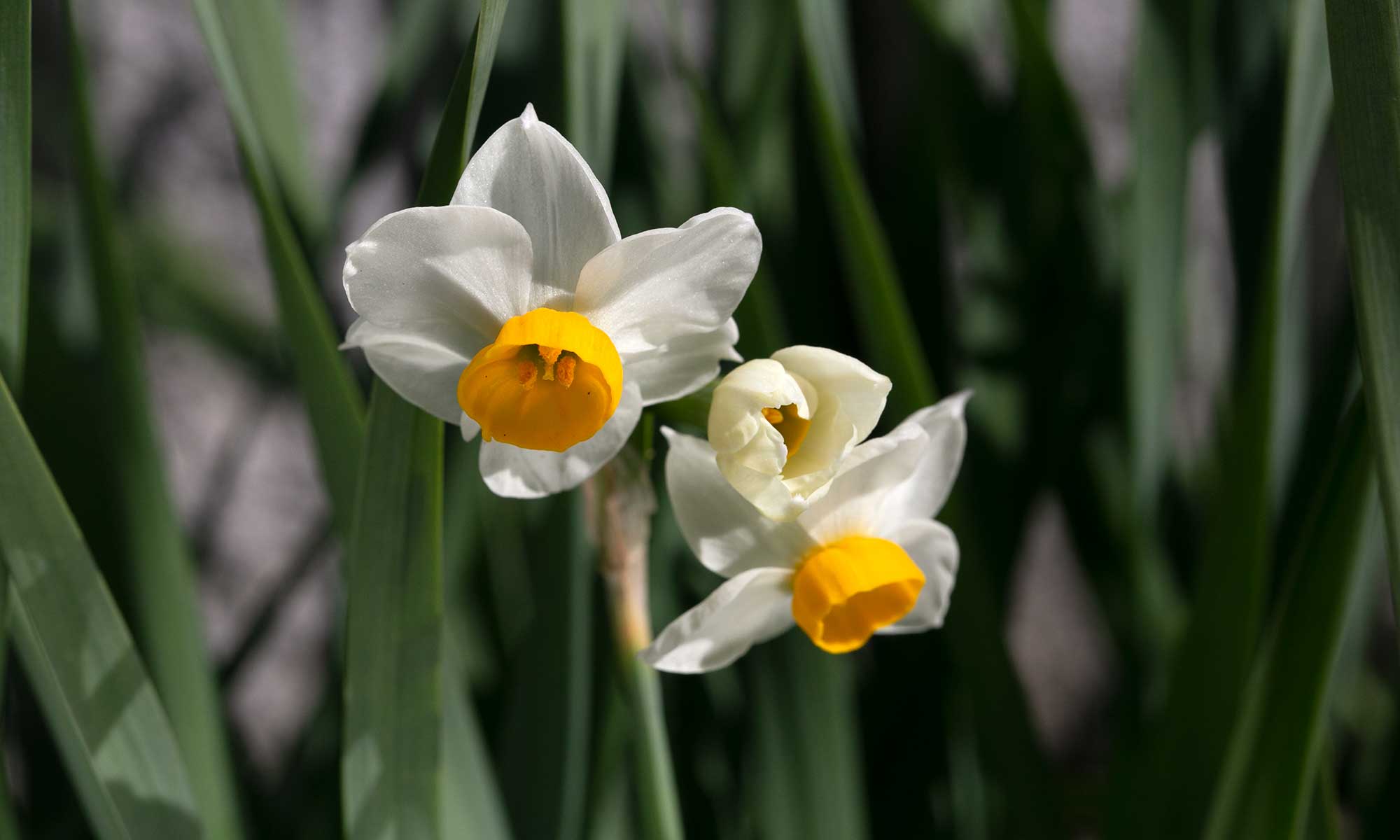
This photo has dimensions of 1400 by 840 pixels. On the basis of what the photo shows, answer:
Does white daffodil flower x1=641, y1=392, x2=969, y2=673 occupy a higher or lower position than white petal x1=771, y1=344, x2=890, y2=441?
lower

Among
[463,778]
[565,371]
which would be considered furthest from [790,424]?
[463,778]

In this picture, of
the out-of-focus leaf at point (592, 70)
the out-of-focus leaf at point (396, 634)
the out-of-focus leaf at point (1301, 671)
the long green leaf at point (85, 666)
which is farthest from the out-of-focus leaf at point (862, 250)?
the long green leaf at point (85, 666)

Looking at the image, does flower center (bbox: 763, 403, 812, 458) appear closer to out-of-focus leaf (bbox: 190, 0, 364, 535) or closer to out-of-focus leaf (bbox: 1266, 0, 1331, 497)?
out-of-focus leaf (bbox: 190, 0, 364, 535)

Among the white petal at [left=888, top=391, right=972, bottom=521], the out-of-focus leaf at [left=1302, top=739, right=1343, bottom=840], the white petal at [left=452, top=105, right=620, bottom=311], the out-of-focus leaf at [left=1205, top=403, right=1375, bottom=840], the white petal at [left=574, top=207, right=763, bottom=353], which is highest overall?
the white petal at [left=452, top=105, right=620, bottom=311]

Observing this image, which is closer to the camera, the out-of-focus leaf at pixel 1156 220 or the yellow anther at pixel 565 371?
the yellow anther at pixel 565 371

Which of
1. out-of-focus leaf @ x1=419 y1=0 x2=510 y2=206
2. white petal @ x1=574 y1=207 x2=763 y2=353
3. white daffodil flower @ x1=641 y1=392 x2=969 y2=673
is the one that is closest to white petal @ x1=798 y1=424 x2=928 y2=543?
white daffodil flower @ x1=641 y1=392 x2=969 y2=673

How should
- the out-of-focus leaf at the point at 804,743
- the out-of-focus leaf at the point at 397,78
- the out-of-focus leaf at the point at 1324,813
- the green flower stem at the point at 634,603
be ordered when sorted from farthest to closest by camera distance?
the out-of-focus leaf at the point at 397,78, the out-of-focus leaf at the point at 804,743, the out-of-focus leaf at the point at 1324,813, the green flower stem at the point at 634,603

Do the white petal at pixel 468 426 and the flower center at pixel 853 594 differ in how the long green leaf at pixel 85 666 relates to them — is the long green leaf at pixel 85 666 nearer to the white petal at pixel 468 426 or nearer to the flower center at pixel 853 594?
the white petal at pixel 468 426

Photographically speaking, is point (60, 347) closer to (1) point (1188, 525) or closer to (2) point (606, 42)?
(2) point (606, 42)
